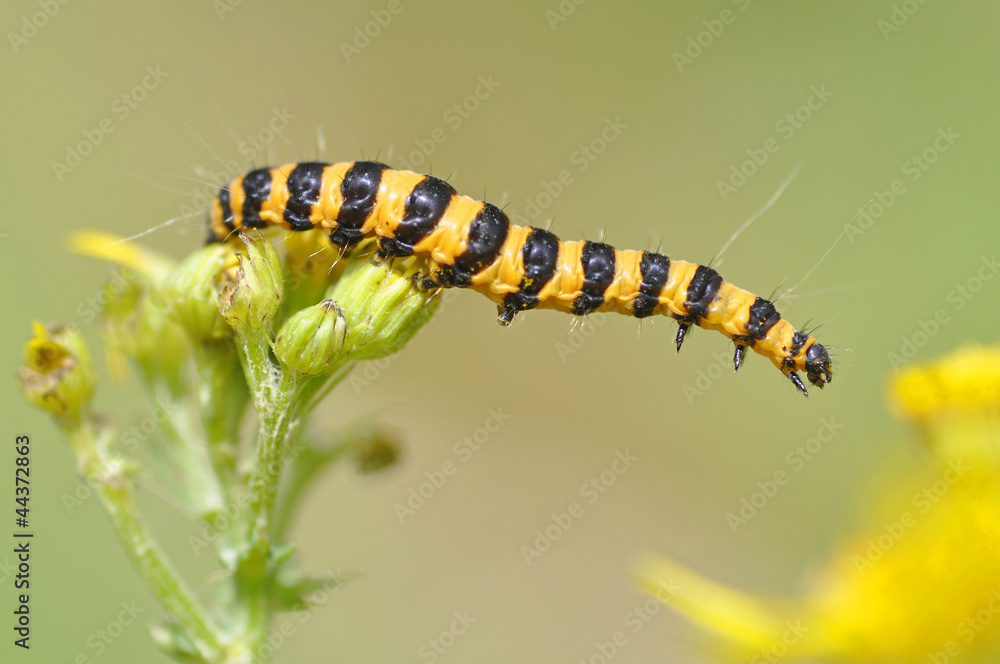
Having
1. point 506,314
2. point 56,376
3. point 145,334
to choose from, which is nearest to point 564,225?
point 506,314

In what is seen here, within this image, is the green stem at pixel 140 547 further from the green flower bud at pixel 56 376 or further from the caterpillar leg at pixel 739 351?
the caterpillar leg at pixel 739 351

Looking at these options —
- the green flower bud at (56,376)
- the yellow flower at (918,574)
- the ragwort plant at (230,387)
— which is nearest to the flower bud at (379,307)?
the ragwort plant at (230,387)

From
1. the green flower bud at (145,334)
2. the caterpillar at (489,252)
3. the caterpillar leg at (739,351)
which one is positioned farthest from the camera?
the caterpillar leg at (739,351)

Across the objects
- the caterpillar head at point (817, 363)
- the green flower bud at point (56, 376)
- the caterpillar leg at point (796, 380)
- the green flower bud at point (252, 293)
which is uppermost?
the caterpillar head at point (817, 363)

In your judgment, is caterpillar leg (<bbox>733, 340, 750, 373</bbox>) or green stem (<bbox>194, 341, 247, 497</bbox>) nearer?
green stem (<bbox>194, 341, 247, 497</bbox>)

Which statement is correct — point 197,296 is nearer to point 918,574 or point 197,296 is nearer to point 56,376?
point 56,376

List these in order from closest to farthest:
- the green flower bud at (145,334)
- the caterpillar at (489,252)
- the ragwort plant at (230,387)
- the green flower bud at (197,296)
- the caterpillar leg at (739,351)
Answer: the ragwort plant at (230,387) < the green flower bud at (197,296) < the caterpillar at (489,252) < the green flower bud at (145,334) < the caterpillar leg at (739,351)

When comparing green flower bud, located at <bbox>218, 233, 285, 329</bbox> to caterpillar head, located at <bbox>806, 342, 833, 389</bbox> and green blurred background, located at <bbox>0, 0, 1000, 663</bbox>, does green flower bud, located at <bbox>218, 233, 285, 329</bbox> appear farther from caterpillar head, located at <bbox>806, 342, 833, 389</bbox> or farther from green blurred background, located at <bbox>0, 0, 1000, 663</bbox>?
green blurred background, located at <bbox>0, 0, 1000, 663</bbox>

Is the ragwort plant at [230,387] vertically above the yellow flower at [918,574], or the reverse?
the yellow flower at [918,574]

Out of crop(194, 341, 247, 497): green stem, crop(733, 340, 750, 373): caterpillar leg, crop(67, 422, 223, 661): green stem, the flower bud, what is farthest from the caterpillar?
crop(67, 422, 223, 661): green stem
